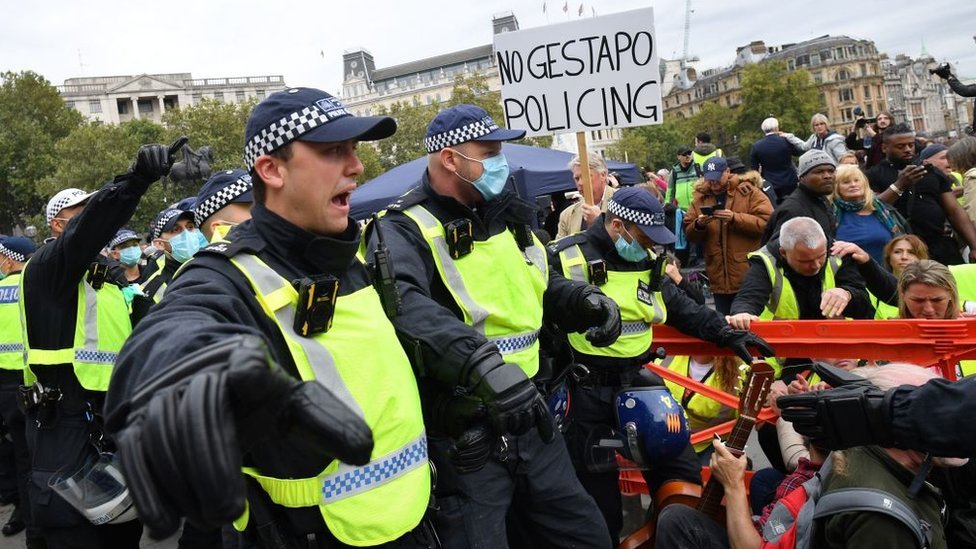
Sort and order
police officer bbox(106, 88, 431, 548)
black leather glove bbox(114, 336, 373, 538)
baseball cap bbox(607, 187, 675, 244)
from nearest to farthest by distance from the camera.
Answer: black leather glove bbox(114, 336, 373, 538) < police officer bbox(106, 88, 431, 548) < baseball cap bbox(607, 187, 675, 244)

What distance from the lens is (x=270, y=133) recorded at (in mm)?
2027

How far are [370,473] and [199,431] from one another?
1.06 meters

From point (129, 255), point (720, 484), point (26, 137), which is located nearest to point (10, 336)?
point (129, 255)

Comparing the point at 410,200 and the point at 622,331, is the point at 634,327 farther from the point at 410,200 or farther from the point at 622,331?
the point at 410,200

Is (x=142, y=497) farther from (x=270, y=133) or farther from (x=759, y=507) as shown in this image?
(x=759, y=507)

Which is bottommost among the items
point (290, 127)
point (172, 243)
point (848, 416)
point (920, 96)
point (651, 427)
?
point (651, 427)

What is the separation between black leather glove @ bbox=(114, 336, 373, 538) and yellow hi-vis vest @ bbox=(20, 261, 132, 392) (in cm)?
309

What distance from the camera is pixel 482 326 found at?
10.0ft

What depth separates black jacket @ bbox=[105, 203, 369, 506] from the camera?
1.34 metres

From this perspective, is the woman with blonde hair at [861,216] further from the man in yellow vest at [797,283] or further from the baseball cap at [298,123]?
the baseball cap at [298,123]

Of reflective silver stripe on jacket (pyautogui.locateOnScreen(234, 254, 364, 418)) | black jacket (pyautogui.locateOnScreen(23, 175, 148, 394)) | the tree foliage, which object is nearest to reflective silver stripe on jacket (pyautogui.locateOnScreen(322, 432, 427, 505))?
reflective silver stripe on jacket (pyautogui.locateOnScreen(234, 254, 364, 418))

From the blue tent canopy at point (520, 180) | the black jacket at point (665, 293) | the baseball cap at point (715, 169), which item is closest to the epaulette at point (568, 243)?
the black jacket at point (665, 293)

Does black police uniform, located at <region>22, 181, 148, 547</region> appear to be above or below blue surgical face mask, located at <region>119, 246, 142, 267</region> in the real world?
below

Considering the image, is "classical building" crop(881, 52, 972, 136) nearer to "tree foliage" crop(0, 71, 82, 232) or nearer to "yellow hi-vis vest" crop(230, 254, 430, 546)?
"tree foliage" crop(0, 71, 82, 232)
